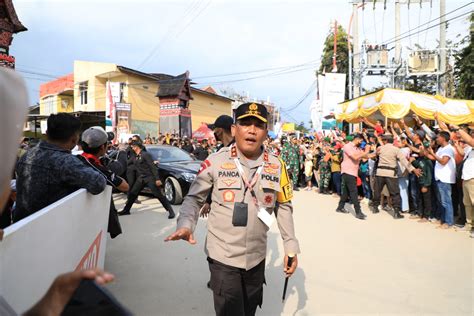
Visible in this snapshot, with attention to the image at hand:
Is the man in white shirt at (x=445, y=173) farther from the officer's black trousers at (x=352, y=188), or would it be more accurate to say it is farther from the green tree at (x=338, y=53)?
the green tree at (x=338, y=53)

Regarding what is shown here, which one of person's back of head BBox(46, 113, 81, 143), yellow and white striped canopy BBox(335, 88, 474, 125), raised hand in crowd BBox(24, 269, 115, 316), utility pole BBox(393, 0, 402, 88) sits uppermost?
utility pole BBox(393, 0, 402, 88)

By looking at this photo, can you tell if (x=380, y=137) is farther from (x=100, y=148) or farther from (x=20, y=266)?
(x=20, y=266)

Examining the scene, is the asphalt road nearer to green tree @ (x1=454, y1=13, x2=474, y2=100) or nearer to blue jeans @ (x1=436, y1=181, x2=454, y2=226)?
blue jeans @ (x1=436, y1=181, x2=454, y2=226)

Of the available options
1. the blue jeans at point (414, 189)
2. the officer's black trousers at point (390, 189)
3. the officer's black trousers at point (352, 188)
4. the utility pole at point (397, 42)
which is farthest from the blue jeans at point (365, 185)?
the utility pole at point (397, 42)

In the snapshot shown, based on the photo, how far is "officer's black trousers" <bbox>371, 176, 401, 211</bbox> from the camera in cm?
705

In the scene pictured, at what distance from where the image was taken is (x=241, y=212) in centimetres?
209

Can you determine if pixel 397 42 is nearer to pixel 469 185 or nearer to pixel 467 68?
pixel 467 68

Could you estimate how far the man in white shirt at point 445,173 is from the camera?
6.06 metres

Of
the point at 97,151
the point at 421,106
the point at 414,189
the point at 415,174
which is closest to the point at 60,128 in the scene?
the point at 97,151

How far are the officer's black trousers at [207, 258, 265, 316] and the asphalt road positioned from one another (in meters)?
1.17

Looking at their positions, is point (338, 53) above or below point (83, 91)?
above

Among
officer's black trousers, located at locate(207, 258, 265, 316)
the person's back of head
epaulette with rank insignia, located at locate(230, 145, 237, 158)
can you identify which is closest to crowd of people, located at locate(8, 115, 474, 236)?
the person's back of head

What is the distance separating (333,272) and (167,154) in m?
6.62

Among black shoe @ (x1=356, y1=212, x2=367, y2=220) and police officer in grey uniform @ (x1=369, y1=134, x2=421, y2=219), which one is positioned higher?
police officer in grey uniform @ (x1=369, y1=134, x2=421, y2=219)
